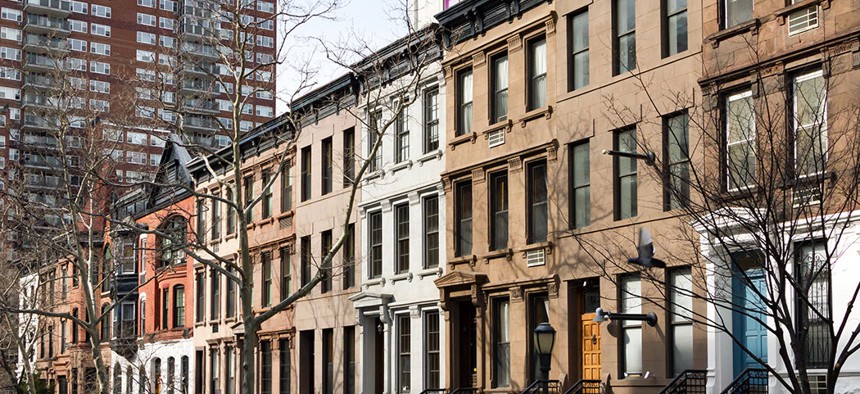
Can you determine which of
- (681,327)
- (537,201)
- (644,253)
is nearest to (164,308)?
(537,201)

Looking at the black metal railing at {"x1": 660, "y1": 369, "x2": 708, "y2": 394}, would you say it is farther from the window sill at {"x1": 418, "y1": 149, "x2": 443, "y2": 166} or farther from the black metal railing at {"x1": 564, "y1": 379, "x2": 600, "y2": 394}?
the window sill at {"x1": 418, "y1": 149, "x2": 443, "y2": 166}

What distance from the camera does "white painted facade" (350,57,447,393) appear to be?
116 ft

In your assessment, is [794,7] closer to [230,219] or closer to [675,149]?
[675,149]

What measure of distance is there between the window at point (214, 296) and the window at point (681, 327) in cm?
2805

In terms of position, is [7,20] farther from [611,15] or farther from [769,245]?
[769,245]

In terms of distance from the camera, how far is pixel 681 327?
85.7ft

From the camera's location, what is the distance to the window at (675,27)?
26547 mm

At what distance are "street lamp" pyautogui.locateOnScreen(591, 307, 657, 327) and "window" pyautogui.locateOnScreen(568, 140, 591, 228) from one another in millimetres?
3364

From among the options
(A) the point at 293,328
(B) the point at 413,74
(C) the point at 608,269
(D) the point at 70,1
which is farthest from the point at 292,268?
(D) the point at 70,1

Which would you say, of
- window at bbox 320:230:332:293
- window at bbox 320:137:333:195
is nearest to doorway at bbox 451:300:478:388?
window at bbox 320:230:332:293

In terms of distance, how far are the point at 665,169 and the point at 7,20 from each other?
391 feet

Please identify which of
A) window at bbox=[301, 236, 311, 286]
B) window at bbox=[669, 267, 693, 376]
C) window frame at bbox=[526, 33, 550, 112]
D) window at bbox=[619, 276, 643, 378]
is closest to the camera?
window at bbox=[669, 267, 693, 376]

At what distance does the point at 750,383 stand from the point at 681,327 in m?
2.33

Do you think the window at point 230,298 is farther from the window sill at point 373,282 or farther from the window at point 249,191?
the window sill at point 373,282
